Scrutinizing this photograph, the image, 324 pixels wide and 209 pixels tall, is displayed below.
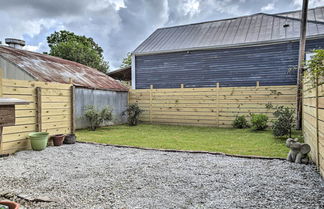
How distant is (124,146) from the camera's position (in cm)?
548

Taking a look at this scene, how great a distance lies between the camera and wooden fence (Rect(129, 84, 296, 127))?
8.39 meters

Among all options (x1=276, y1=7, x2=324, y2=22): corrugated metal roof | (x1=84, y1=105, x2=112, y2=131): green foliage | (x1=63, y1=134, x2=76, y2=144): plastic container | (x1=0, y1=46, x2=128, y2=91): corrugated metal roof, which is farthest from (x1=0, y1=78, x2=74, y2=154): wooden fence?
(x1=276, y1=7, x2=324, y2=22): corrugated metal roof

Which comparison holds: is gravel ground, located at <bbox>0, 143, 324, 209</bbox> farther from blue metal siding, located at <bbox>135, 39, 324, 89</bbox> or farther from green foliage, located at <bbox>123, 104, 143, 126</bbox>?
blue metal siding, located at <bbox>135, 39, 324, 89</bbox>

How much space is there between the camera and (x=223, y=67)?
12.8m

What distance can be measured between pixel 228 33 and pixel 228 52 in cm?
167

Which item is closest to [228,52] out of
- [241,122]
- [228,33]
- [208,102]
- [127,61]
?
[228,33]

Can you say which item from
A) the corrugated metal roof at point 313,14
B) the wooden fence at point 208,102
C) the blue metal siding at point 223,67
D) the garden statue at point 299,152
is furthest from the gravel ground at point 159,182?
the corrugated metal roof at point 313,14

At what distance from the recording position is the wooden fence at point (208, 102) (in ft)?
27.5

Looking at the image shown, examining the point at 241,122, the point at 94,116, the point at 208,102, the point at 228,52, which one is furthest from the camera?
the point at 228,52

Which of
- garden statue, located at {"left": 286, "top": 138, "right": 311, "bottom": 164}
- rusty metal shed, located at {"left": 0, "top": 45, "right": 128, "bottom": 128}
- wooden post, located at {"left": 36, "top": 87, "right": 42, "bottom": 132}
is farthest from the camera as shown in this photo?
rusty metal shed, located at {"left": 0, "top": 45, "right": 128, "bottom": 128}

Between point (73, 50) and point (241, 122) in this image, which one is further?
point (73, 50)

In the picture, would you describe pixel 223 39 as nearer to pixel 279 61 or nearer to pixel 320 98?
pixel 279 61

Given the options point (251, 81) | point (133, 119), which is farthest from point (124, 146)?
point (251, 81)

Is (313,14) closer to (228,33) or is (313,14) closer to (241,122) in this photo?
(228,33)
